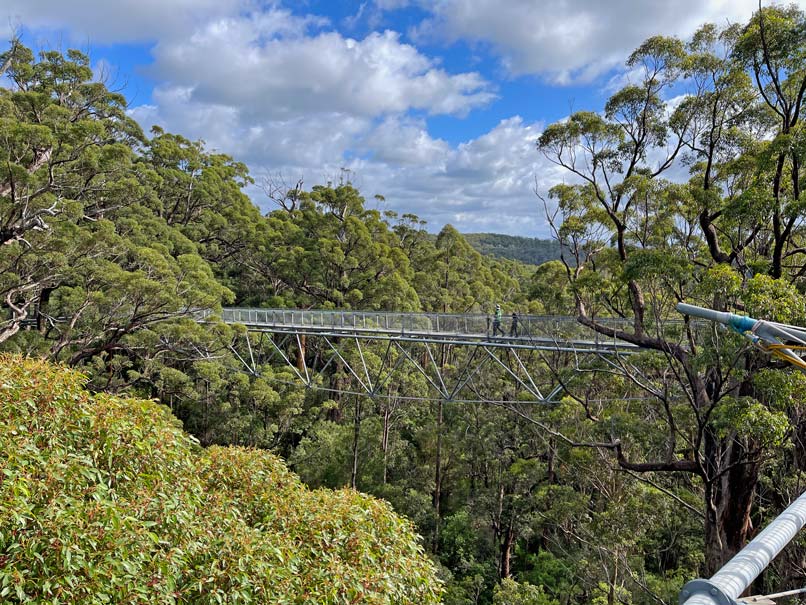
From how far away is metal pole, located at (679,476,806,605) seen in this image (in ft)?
2.63

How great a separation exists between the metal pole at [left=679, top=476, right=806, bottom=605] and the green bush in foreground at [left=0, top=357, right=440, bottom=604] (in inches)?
112

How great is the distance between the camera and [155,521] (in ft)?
11.0

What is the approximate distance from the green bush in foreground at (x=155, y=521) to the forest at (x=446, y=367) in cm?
3

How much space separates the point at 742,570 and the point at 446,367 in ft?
62.3

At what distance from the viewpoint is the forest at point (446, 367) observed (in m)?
4.22

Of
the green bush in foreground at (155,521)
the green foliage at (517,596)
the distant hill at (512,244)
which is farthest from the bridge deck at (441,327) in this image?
the distant hill at (512,244)

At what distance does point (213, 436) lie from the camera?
18.6 metres

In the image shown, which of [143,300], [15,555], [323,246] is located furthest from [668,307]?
[323,246]

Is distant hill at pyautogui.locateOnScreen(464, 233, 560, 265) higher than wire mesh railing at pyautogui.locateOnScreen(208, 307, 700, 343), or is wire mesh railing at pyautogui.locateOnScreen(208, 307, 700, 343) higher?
distant hill at pyautogui.locateOnScreen(464, 233, 560, 265)

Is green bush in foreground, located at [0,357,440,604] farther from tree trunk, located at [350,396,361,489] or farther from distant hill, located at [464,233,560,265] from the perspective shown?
distant hill, located at [464,233,560,265]

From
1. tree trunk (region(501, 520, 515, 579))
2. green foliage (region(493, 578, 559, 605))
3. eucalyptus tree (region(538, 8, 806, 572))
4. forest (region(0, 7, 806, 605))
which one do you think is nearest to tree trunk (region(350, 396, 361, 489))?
forest (region(0, 7, 806, 605))

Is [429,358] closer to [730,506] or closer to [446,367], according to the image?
[446,367]

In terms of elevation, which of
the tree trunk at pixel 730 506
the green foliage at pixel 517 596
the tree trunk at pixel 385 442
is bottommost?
the green foliage at pixel 517 596

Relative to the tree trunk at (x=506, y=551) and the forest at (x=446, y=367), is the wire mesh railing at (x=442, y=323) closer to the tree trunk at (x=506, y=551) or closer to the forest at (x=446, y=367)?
the forest at (x=446, y=367)
